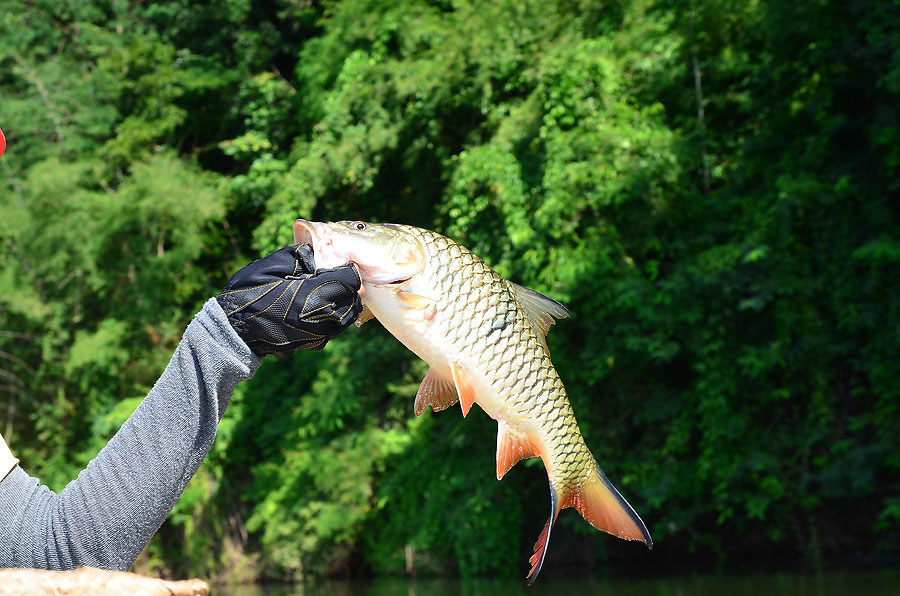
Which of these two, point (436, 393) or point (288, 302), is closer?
point (288, 302)

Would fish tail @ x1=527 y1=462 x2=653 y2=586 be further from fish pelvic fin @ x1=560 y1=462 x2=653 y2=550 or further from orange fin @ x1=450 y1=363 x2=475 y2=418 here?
orange fin @ x1=450 y1=363 x2=475 y2=418

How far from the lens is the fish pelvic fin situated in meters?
1.42

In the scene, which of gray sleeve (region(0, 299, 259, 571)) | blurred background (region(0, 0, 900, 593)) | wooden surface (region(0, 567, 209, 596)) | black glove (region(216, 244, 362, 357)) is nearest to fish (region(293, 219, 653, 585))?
black glove (region(216, 244, 362, 357))

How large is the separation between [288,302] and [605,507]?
0.72 meters

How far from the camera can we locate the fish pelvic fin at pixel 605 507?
4.66 ft

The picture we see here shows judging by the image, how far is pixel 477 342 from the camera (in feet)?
4.77

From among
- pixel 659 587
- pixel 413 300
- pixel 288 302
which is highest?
pixel 288 302

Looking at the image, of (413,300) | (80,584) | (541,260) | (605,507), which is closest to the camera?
(80,584)

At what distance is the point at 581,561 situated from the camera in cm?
966

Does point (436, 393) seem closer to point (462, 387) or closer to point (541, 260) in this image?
point (462, 387)

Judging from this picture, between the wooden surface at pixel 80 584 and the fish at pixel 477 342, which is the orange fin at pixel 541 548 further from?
the wooden surface at pixel 80 584

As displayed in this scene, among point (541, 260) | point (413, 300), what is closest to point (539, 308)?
point (413, 300)

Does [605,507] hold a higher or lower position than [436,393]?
lower

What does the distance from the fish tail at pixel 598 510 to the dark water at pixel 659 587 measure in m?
6.13
